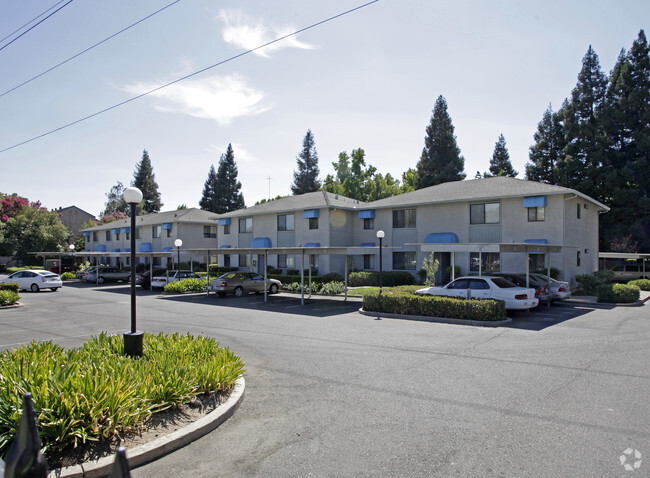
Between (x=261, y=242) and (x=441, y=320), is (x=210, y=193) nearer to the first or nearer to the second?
(x=261, y=242)

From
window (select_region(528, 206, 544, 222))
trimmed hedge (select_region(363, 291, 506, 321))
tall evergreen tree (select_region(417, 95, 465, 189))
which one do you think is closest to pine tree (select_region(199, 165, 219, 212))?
tall evergreen tree (select_region(417, 95, 465, 189))

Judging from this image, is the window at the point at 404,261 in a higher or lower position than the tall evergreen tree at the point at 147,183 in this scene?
lower

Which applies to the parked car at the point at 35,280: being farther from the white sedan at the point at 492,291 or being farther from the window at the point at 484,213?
the window at the point at 484,213

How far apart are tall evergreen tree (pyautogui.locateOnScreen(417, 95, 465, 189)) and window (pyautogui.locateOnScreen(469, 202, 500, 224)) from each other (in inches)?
1210

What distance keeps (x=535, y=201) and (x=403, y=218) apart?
9162 mm

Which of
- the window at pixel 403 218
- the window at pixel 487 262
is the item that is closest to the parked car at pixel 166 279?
the window at pixel 403 218

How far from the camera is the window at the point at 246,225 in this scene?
37475 millimetres

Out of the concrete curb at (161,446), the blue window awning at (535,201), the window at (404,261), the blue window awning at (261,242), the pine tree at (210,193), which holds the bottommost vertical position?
the concrete curb at (161,446)

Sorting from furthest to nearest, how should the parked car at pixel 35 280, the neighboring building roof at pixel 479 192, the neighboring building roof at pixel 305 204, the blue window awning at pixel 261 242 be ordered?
the blue window awning at pixel 261 242, the neighboring building roof at pixel 305 204, the parked car at pixel 35 280, the neighboring building roof at pixel 479 192

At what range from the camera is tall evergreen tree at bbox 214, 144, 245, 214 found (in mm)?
72938

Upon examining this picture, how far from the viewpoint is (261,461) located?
4746mm

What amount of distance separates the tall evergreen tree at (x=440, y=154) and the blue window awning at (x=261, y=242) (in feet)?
96.9

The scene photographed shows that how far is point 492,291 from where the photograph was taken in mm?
16453

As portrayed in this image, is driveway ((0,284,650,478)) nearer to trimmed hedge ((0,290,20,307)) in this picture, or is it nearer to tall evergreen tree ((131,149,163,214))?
trimmed hedge ((0,290,20,307))
